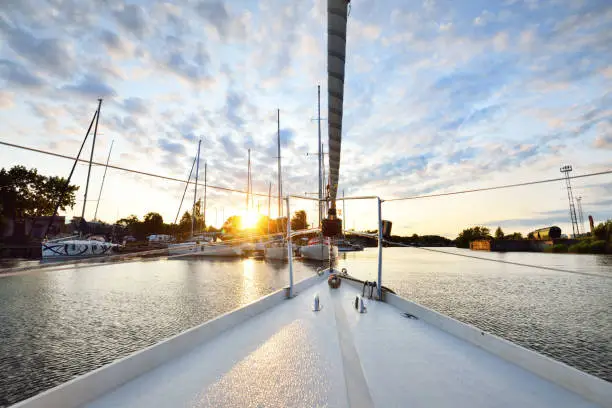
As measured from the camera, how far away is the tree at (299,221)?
3491 inches

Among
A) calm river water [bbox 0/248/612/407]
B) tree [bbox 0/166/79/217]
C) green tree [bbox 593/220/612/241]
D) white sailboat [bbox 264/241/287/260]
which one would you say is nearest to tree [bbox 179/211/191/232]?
tree [bbox 0/166/79/217]

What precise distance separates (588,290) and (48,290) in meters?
24.9

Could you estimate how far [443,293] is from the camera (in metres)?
11.8

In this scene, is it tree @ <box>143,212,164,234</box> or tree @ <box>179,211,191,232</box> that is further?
tree @ <box>143,212,164,234</box>

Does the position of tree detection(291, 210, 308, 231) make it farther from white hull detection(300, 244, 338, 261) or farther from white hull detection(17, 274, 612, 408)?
white hull detection(17, 274, 612, 408)

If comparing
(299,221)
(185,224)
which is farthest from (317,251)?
(299,221)

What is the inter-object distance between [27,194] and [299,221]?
68.3 m

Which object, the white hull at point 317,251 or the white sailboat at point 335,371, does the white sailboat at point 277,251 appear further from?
the white sailboat at point 335,371

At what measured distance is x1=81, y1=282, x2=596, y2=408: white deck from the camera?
170cm

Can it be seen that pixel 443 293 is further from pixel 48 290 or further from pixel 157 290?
pixel 48 290

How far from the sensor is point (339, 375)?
6.54ft

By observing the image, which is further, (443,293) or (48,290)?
(48,290)

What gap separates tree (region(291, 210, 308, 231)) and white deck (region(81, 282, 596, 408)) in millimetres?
81814

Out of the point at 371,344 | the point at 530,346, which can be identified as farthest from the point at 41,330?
the point at 530,346
